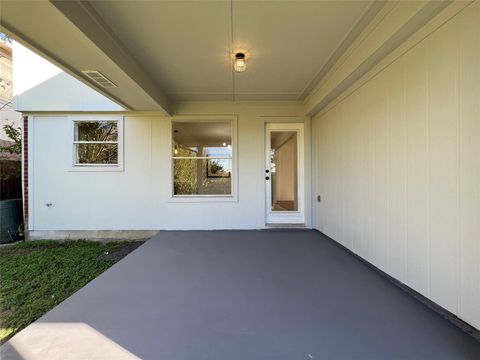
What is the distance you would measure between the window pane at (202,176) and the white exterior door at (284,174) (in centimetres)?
91

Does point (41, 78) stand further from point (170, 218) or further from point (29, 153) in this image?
point (170, 218)

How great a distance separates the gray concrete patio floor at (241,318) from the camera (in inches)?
66.5

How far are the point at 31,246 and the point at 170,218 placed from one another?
104 inches

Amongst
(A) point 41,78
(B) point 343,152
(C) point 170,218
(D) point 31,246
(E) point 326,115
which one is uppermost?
(A) point 41,78

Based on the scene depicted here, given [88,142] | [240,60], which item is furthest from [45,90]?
[240,60]

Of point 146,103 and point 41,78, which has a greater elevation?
point 41,78

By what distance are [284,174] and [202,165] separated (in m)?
1.86

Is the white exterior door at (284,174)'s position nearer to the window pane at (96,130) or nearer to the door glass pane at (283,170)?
the door glass pane at (283,170)

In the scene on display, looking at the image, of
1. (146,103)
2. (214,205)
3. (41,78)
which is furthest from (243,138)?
(41,78)

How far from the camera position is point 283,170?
5.63 meters

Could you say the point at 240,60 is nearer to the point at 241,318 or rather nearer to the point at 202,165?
the point at 202,165

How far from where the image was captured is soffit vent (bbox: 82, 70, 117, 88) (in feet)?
10.9

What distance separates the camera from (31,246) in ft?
15.8

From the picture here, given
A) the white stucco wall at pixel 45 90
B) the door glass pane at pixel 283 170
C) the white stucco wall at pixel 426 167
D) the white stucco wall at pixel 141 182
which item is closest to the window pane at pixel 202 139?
the white stucco wall at pixel 141 182
